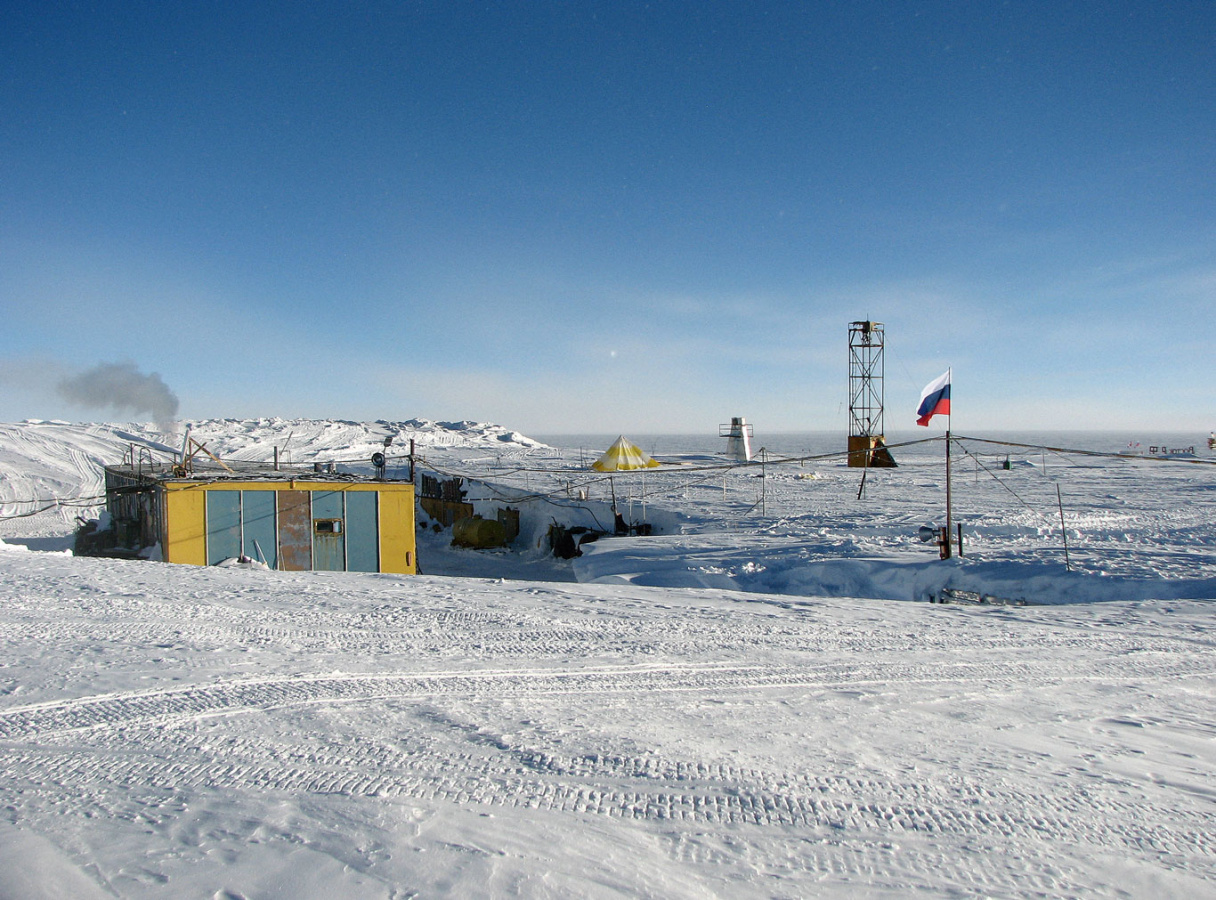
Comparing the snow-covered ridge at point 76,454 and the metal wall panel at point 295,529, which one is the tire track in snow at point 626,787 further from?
the snow-covered ridge at point 76,454

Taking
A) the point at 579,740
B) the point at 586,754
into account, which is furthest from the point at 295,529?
the point at 586,754

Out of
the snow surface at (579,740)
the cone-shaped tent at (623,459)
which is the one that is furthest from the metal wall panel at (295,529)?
the cone-shaped tent at (623,459)

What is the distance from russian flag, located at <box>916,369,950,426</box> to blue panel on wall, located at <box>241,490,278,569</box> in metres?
13.7

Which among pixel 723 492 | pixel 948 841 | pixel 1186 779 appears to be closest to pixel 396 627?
pixel 948 841

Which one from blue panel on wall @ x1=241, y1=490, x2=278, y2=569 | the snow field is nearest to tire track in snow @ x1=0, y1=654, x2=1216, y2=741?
the snow field

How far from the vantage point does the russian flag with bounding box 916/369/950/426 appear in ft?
45.6

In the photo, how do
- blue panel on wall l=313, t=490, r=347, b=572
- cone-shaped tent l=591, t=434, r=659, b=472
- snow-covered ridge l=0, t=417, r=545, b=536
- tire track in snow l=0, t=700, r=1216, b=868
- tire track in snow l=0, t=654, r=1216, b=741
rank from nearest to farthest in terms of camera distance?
1. tire track in snow l=0, t=700, r=1216, b=868
2. tire track in snow l=0, t=654, r=1216, b=741
3. blue panel on wall l=313, t=490, r=347, b=572
4. cone-shaped tent l=591, t=434, r=659, b=472
5. snow-covered ridge l=0, t=417, r=545, b=536

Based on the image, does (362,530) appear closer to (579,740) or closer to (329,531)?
(329,531)

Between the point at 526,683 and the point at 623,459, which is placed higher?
the point at 623,459

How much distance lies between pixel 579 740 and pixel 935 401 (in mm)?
13025

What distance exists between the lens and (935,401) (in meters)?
14.1

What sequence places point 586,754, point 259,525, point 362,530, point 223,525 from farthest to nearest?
point 362,530 < point 259,525 < point 223,525 < point 586,754

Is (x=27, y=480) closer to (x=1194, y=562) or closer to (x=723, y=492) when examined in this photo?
(x=723, y=492)

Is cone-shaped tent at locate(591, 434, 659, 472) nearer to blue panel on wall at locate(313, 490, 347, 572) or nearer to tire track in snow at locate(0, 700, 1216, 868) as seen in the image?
blue panel on wall at locate(313, 490, 347, 572)
